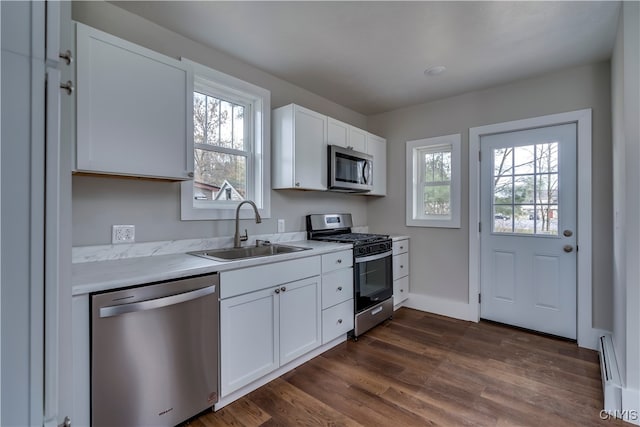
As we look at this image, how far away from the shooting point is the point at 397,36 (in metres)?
2.18

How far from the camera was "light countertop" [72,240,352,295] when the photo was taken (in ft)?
4.34

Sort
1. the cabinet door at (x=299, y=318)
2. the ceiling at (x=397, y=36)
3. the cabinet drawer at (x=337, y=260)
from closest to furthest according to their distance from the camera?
the ceiling at (x=397, y=36) → the cabinet door at (x=299, y=318) → the cabinet drawer at (x=337, y=260)

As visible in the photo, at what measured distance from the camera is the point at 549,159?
2.84 metres

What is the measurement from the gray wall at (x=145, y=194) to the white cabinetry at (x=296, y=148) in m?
0.22

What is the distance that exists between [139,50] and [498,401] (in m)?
3.01

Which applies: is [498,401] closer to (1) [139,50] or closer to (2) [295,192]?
(2) [295,192]

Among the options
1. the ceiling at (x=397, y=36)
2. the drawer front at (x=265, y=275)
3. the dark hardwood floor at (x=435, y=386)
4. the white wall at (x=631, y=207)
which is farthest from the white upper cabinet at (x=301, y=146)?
the white wall at (x=631, y=207)

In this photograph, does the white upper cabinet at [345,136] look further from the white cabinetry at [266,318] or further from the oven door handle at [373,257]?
the white cabinetry at [266,318]

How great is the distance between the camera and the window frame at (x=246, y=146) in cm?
222

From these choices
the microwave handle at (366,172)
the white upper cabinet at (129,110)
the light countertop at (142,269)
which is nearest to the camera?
the light countertop at (142,269)

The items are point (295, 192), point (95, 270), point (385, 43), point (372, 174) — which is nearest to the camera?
point (95, 270)

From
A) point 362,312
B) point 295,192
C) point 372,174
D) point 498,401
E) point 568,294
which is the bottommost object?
point 498,401

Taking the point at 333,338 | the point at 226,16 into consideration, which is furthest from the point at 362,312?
the point at 226,16

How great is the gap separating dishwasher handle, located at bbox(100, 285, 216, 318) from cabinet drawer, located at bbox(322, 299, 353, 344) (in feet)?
3.68
